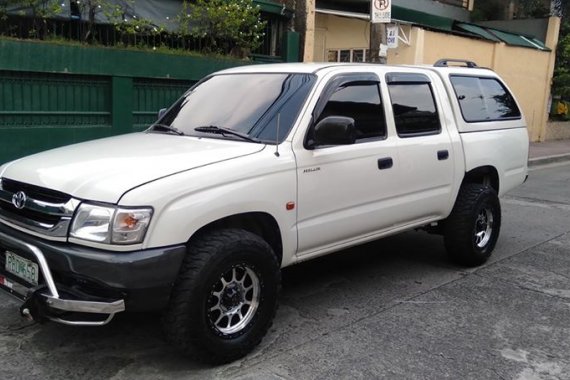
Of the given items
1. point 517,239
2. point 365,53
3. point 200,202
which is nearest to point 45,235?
point 200,202

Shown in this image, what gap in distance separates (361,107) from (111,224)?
7.61 feet

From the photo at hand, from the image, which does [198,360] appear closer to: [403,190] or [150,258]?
[150,258]

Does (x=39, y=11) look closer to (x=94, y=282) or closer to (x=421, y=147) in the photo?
(x=421, y=147)

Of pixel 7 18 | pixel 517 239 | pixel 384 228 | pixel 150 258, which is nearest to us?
pixel 150 258

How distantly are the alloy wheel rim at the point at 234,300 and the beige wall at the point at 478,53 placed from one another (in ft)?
36.3

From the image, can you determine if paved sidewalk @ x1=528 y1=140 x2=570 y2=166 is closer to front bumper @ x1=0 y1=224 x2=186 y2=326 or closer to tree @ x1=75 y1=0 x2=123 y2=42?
tree @ x1=75 y1=0 x2=123 y2=42

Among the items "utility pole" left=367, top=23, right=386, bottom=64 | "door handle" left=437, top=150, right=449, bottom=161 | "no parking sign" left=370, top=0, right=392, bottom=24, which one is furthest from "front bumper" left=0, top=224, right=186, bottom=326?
"utility pole" left=367, top=23, right=386, bottom=64

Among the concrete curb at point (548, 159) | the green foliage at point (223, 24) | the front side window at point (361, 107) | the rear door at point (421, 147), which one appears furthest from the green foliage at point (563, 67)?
the front side window at point (361, 107)

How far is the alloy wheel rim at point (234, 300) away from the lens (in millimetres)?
3648

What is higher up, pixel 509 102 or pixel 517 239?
pixel 509 102

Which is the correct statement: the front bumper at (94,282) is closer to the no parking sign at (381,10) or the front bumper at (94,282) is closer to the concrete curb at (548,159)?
the no parking sign at (381,10)

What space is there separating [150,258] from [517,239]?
16.9ft

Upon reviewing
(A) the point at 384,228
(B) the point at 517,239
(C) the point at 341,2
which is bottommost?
(B) the point at 517,239

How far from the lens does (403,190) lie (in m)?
4.95
